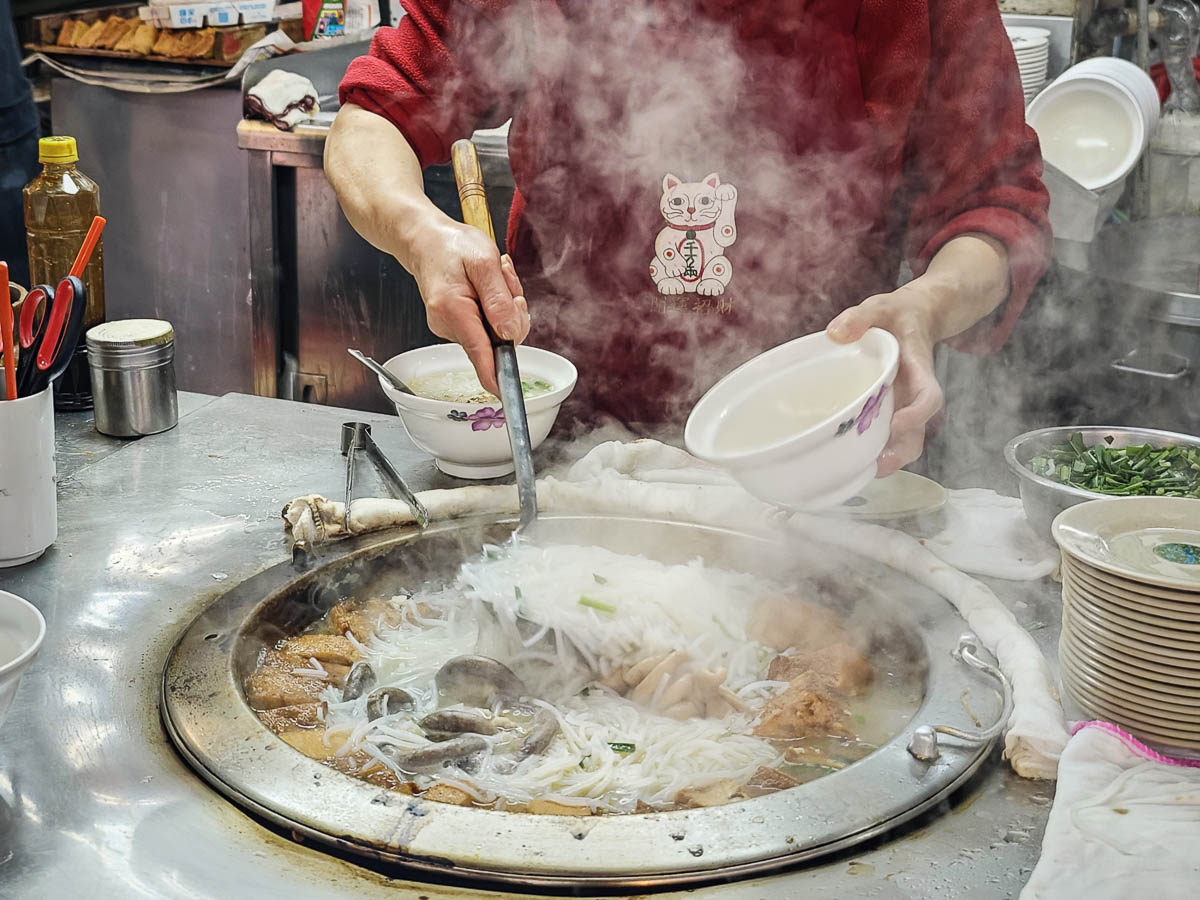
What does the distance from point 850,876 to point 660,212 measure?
1662 mm

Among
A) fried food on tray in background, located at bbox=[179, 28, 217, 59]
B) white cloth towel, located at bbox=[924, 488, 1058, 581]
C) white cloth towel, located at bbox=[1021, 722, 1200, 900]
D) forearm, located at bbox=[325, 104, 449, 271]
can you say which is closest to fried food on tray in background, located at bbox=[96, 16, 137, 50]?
fried food on tray in background, located at bbox=[179, 28, 217, 59]

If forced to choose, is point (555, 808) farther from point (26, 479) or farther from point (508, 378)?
point (26, 479)

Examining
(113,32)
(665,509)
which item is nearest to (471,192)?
(665,509)

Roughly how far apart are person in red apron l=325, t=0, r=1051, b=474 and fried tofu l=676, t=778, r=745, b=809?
1139mm

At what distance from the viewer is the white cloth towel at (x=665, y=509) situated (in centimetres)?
188

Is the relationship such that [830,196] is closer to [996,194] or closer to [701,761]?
[996,194]

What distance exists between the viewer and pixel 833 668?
1799 millimetres

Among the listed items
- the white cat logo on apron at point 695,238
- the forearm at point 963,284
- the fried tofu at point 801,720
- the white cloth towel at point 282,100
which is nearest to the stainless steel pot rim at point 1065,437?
the forearm at point 963,284

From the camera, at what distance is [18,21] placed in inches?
233

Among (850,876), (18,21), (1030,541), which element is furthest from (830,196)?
(18,21)

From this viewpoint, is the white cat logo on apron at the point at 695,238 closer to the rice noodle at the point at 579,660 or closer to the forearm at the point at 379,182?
the forearm at the point at 379,182

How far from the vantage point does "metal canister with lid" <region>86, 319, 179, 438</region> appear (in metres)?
2.48

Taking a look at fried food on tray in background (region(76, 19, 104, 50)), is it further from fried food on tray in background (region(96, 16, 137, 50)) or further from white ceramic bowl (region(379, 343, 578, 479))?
white ceramic bowl (region(379, 343, 578, 479))

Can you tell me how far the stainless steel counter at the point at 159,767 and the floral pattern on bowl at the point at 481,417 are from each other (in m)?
0.18
